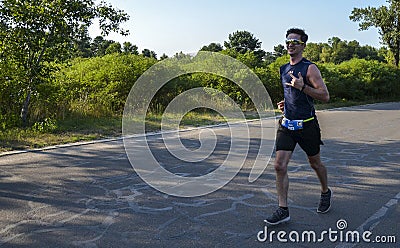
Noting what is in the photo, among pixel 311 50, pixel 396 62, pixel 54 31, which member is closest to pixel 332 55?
pixel 311 50

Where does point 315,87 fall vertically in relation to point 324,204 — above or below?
above

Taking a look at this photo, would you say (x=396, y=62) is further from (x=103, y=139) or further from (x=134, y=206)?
(x=134, y=206)

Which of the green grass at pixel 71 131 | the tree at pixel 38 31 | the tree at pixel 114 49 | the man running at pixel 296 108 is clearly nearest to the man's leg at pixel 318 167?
the man running at pixel 296 108

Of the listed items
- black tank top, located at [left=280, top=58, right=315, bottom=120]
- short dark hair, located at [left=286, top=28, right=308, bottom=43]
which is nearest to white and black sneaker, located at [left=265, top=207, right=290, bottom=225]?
black tank top, located at [left=280, top=58, right=315, bottom=120]

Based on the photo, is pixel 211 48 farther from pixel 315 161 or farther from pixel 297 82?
pixel 297 82

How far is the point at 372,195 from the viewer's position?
5449mm

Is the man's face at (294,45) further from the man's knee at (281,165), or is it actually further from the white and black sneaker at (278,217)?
the white and black sneaker at (278,217)

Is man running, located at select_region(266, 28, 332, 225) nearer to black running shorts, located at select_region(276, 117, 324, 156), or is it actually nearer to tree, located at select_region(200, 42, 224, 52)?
black running shorts, located at select_region(276, 117, 324, 156)

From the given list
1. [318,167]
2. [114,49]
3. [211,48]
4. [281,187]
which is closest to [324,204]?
[318,167]

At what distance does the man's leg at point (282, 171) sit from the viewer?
4336 millimetres

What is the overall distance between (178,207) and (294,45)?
2.26 metres

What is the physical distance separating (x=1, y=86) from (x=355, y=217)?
353 inches

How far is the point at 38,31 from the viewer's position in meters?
10.0

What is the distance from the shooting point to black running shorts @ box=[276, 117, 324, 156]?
4363mm
